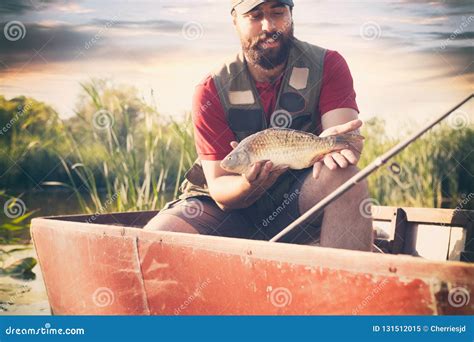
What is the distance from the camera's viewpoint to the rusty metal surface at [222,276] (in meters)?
2.03

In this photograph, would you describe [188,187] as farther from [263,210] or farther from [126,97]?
[126,97]

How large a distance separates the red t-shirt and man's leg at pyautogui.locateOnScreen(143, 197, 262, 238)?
0.22m

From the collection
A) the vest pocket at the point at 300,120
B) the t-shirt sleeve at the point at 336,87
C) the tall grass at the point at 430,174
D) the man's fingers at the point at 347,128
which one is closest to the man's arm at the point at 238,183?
the man's fingers at the point at 347,128

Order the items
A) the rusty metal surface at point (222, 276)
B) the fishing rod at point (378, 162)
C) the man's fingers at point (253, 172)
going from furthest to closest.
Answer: the man's fingers at point (253, 172), the fishing rod at point (378, 162), the rusty metal surface at point (222, 276)

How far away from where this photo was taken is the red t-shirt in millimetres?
3051

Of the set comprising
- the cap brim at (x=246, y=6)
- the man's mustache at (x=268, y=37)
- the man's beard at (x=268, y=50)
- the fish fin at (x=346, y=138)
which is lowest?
the fish fin at (x=346, y=138)

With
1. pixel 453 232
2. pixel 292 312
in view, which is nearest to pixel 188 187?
pixel 292 312

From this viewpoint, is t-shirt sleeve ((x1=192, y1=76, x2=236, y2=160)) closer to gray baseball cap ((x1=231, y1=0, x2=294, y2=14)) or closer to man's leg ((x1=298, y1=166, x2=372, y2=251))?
gray baseball cap ((x1=231, y1=0, x2=294, y2=14))

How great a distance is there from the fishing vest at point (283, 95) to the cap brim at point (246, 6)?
23 centimetres

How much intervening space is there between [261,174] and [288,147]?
0.53 ft

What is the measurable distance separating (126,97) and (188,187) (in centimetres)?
204

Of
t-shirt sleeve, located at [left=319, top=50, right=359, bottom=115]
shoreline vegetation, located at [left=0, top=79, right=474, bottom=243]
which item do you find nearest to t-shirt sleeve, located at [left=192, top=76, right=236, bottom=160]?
t-shirt sleeve, located at [left=319, top=50, right=359, bottom=115]

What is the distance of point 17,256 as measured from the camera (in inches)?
198

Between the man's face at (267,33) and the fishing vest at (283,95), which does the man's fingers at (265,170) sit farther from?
the man's face at (267,33)
